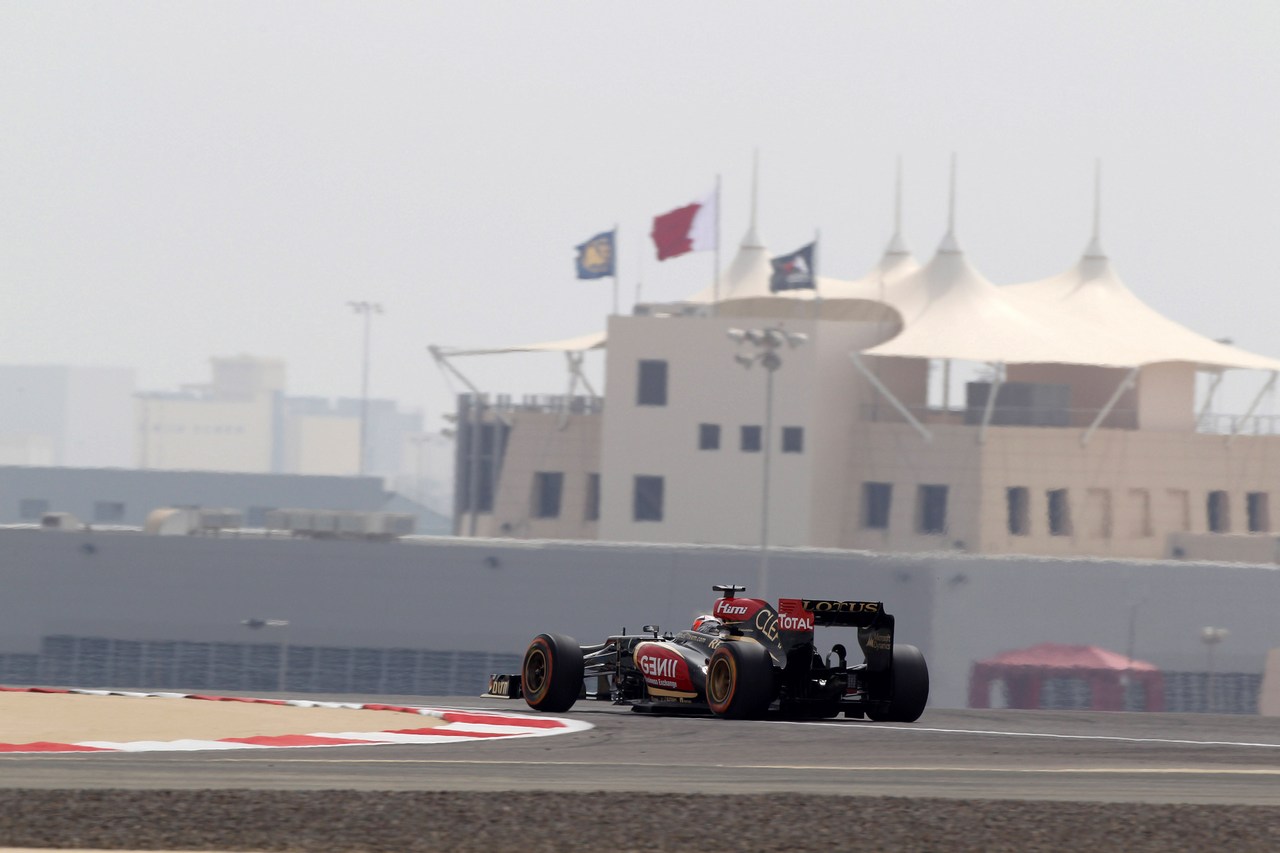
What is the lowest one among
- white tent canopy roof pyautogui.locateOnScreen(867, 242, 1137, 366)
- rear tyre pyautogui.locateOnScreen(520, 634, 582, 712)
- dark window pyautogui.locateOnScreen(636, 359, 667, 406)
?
rear tyre pyautogui.locateOnScreen(520, 634, 582, 712)

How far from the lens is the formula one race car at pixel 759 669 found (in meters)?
21.2

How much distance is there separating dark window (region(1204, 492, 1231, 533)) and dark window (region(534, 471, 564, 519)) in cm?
2995

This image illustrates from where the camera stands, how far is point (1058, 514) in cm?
8888

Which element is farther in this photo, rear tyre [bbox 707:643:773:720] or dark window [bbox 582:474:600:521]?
dark window [bbox 582:474:600:521]

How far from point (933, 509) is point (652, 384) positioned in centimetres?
1349

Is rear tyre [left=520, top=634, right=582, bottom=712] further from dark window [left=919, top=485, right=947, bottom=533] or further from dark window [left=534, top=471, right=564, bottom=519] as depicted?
dark window [left=534, top=471, right=564, bottom=519]

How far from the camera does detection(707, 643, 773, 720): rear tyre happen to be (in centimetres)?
2100

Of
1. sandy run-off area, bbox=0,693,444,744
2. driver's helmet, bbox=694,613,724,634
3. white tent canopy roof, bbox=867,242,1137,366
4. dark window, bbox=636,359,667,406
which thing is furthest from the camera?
dark window, bbox=636,359,667,406

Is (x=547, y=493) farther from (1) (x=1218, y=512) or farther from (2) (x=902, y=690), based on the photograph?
(2) (x=902, y=690)

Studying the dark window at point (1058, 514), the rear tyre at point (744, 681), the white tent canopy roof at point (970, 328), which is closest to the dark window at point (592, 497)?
the white tent canopy roof at point (970, 328)

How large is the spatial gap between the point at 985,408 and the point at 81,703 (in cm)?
6935

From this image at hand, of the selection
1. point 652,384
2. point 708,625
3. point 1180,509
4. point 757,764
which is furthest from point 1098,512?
point 757,764

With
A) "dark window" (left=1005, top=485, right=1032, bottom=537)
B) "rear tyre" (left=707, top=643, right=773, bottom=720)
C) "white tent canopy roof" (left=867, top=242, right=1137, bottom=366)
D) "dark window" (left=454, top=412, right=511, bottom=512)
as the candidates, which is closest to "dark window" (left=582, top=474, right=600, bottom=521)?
"dark window" (left=454, top=412, right=511, bottom=512)

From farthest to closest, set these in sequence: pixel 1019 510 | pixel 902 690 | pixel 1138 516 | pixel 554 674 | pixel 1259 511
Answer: pixel 1259 511, pixel 1138 516, pixel 1019 510, pixel 554 674, pixel 902 690
